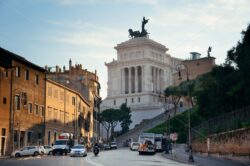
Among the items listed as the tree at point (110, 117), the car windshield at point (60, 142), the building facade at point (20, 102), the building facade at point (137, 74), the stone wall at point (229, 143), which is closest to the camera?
the stone wall at point (229, 143)

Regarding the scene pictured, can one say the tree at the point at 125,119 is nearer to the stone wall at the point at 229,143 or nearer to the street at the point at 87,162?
the stone wall at the point at 229,143

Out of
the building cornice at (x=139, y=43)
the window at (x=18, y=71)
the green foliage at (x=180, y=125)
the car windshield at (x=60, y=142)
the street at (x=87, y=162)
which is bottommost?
the street at (x=87, y=162)

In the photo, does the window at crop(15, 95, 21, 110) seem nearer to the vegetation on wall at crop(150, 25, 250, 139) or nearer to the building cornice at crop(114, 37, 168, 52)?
the vegetation on wall at crop(150, 25, 250, 139)

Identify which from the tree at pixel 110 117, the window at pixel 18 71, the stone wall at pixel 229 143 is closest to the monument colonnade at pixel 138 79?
the tree at pixel 110 117

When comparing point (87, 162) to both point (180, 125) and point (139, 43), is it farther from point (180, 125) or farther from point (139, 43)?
point (139, 43)

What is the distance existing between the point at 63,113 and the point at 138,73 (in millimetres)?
71253

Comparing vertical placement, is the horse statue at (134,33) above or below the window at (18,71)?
above

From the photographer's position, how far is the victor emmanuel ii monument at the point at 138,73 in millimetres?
143750

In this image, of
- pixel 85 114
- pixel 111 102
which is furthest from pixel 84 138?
pixel 111 102

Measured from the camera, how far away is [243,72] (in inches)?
1950

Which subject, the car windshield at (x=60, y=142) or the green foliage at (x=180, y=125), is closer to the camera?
the car windshield at (x=60, y=142)

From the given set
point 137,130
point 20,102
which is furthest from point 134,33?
point 20,102

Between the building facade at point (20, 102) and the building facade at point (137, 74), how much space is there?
69.8 metres

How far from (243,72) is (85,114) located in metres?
52.2
